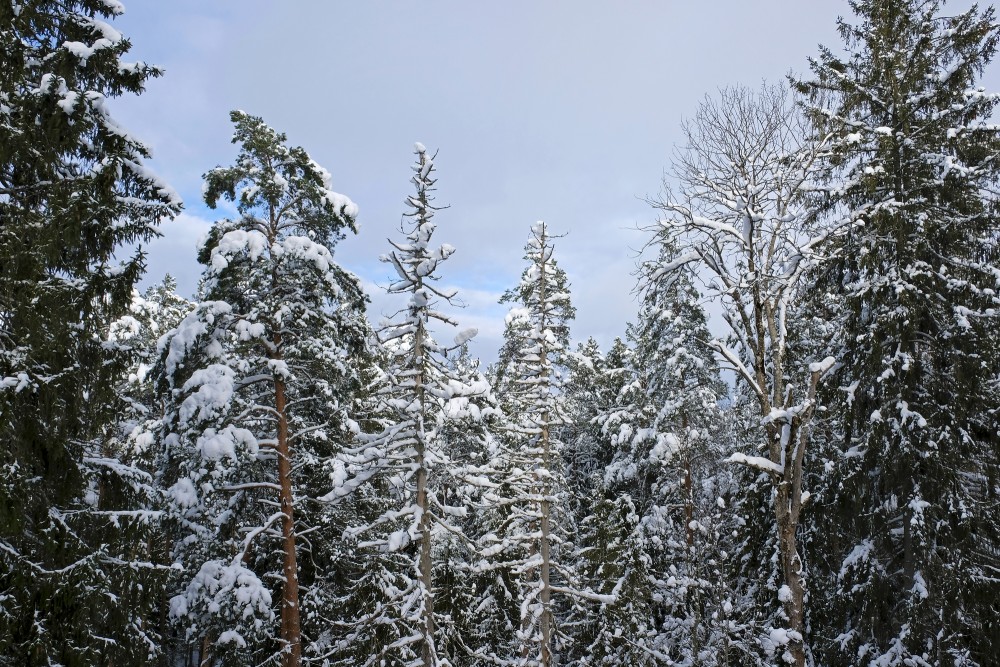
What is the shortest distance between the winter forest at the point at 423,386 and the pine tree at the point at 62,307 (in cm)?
5

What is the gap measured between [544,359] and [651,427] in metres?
5.38

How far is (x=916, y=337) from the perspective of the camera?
1098 centimetres

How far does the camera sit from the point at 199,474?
11250mm

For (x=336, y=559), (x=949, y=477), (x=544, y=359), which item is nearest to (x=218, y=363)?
(x=336, y=559)

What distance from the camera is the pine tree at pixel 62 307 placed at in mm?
6883

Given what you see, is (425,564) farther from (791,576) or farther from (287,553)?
(791,576)

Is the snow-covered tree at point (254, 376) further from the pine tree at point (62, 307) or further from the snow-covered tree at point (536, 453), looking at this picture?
the snow-covered tree at point (536, 453)

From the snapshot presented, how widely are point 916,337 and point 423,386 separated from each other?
9.66m

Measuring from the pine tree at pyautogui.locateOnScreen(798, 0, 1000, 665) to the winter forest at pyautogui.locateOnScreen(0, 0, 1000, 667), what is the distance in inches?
2.3

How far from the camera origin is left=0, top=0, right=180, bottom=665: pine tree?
6.88 m

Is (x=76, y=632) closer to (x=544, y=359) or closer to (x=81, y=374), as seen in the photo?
(x=81, y=374)

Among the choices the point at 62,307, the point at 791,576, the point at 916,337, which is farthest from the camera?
the point at 916,337

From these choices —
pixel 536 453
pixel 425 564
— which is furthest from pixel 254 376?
pixel 536 453

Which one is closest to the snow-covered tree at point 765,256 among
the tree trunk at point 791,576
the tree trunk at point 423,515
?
the tree trunk at point 791,576
